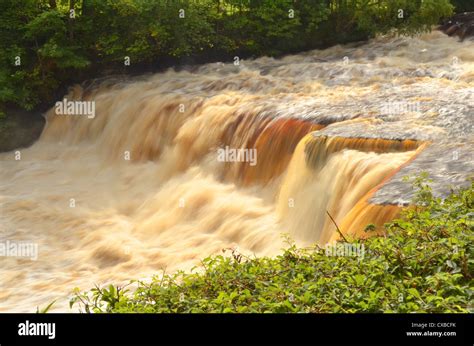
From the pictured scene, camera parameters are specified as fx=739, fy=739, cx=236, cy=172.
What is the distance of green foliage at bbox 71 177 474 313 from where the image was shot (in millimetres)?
5781

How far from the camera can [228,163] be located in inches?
544

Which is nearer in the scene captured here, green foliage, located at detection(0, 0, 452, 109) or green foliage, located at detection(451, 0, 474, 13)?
→ green foliage, located at detection(0, 0, 452, 109)

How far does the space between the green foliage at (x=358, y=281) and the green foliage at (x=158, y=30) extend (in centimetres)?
1316

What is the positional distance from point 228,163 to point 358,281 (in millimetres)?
7923

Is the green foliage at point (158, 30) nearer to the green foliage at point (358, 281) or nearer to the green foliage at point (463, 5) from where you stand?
the green foliage at point (463, 5)

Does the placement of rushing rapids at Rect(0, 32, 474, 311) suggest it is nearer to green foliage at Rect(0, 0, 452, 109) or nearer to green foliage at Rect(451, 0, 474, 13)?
green foliage at Rect(0, 0, 452, 109)

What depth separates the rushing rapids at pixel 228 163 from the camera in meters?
10.7

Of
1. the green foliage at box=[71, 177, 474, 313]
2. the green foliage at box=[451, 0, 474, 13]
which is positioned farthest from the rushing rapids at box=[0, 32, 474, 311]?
the green foliage at box=[451, 0, 474, 13]

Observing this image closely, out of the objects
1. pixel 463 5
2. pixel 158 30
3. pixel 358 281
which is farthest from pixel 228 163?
pixel 463 5

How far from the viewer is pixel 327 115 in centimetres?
1304

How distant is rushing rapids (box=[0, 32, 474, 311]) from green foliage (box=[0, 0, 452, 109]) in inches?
31.8
